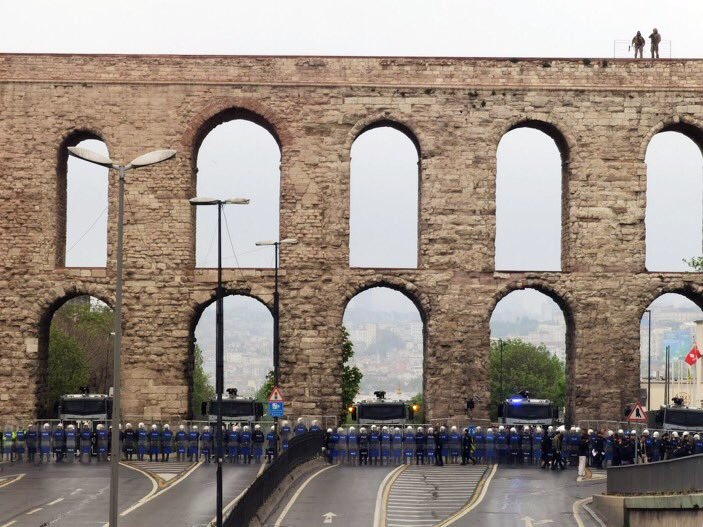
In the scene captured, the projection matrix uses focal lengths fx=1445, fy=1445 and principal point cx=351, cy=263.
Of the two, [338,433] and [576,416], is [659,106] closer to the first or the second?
[576,416]

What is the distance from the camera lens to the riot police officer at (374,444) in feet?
176

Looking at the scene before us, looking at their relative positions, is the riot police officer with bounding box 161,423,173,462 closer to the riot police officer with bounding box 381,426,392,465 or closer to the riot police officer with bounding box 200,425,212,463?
the riot police officer with bounding box 200,425,212,463

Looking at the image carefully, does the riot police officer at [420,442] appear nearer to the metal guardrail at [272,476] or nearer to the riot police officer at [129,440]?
the metal guardrail at [272,476]

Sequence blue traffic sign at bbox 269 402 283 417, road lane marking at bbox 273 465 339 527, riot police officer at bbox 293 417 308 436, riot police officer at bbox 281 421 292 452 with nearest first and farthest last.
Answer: road lane marking at bbox 273 465 339 527
blue traffic sign at bbox 269 402 283 417
riot police officer at bbox 281 421 292 452
riot police officer at bbox 293 417 308 436

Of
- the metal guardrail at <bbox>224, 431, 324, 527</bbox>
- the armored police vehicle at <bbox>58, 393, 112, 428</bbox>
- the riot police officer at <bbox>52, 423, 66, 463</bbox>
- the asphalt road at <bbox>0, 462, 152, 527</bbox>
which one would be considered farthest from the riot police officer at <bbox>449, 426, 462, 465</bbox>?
the riot police officer at <bbox>52, 423, 66, 463</bbox>

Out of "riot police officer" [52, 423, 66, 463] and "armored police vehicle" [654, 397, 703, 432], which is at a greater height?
"armored police vehicle" [654, 397, 703, 432]

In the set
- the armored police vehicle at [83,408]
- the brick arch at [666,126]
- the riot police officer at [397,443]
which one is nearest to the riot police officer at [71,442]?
the armored police vehicle at [83,408]

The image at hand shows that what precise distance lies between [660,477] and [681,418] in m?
28.0

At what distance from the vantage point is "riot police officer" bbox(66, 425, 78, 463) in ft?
175

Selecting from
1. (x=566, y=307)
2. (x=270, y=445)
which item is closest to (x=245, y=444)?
(x=270, y=445)

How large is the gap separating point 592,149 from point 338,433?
1706 centimetres

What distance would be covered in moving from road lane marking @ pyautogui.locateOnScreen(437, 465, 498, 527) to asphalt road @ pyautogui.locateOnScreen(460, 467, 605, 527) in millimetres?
141

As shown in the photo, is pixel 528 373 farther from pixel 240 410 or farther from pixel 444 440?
pixel 444 440

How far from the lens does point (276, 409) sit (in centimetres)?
5094
